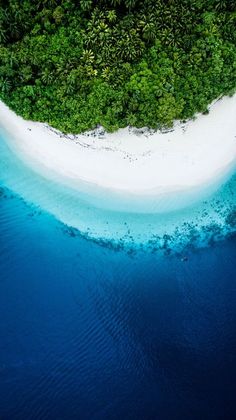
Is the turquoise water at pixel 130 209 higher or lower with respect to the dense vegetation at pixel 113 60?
lower

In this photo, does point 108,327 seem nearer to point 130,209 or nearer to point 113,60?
point 130,209

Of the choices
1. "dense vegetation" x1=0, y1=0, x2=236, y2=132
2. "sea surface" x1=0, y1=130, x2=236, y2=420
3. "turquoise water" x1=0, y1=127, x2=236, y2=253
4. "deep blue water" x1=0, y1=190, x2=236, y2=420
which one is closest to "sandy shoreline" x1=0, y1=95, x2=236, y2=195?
"turquoise water" x1=0, y1=127, x2=236, y2=253

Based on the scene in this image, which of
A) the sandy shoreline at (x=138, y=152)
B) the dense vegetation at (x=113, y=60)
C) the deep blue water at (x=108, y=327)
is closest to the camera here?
the dense vegetation at (x=113, y=60)

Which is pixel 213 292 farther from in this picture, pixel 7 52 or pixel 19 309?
pixel 7 52

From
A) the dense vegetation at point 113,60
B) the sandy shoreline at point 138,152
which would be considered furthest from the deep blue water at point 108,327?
the dense vegetation at point 113,60

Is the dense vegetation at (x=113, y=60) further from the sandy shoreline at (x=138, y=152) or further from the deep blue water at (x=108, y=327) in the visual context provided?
the deep blue water at (x=108, y=327)

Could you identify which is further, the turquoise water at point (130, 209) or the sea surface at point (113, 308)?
the turquoise water at point (130, 209)
